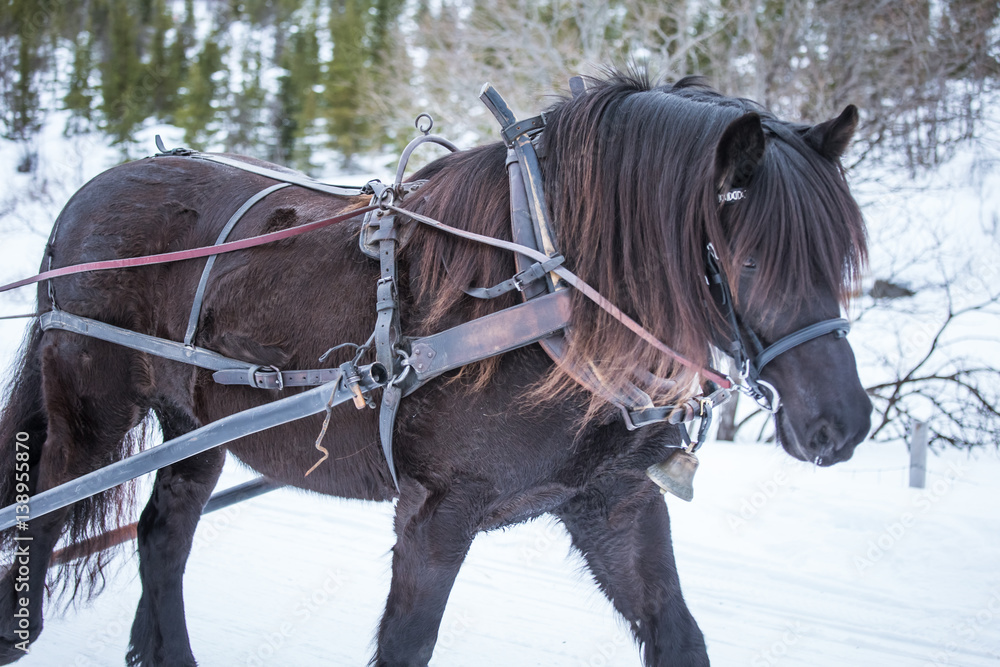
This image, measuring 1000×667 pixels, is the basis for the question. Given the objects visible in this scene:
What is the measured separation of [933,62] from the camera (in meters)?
8.62

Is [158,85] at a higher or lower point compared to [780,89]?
lower

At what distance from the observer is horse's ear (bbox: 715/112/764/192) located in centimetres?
158

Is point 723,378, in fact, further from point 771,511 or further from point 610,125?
point 771,511

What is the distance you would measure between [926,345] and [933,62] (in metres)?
3.39

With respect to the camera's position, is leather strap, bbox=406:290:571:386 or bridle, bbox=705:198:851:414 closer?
bridle, bbox=705:198:851:414

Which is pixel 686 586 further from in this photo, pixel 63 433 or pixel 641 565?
pixel 63 433

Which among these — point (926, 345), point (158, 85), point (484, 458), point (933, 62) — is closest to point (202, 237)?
point (484, 458)

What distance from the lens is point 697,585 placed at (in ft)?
12.3

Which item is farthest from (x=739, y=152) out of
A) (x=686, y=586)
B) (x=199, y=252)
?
(x=686, y=586)

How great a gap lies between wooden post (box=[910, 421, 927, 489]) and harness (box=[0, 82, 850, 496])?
377cm

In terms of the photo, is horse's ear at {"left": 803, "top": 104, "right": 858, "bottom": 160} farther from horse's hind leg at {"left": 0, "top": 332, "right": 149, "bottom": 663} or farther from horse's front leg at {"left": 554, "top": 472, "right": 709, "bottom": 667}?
horse's hind leg at {"left": 0, "top": 332, "right": 149, "bottom": 663}

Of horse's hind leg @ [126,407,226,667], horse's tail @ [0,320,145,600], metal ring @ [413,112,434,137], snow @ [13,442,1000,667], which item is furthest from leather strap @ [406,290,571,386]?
horse's tail @ [0,320,145,600]

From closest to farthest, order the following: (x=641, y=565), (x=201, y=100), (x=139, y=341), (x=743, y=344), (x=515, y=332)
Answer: (x=743, y=344)
(x=515, y=332)
(x=641, y=565)
(x=139, y=341)
(x=201, y=100)

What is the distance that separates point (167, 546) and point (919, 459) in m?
4.78
